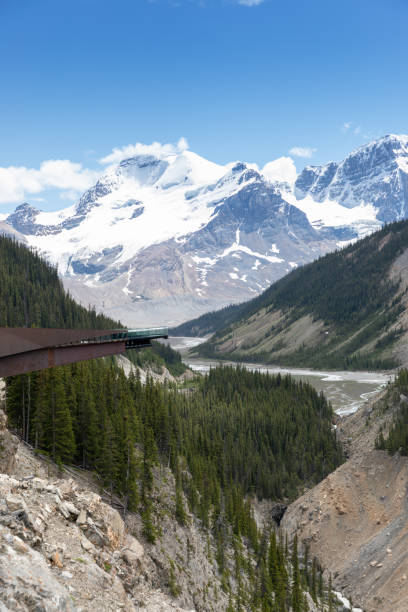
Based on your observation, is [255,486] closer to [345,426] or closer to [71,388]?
[345,426]

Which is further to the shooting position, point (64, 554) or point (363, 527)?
point (363, 527)

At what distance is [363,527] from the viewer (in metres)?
58.4

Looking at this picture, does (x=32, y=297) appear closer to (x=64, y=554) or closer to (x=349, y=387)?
(x=349, y=387)

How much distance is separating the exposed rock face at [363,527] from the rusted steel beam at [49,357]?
33.8m

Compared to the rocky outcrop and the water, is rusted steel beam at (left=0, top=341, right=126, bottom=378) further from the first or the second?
the water

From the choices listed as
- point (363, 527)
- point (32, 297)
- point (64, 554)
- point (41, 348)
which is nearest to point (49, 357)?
point (41, 348)

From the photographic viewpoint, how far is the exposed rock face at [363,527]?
156 ft

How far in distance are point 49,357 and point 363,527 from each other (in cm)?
4772

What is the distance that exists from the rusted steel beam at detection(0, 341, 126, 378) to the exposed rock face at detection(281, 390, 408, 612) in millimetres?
33833

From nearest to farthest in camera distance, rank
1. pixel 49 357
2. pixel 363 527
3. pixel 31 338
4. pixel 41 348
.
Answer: pixel 31 338, pixel 41 348, pixel 49 357, pixel 363 527

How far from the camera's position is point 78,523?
22.2 meters

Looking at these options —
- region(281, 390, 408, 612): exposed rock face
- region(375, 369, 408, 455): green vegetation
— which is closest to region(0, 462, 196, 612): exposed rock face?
region(281, 390, 408, 612): exposed rock face

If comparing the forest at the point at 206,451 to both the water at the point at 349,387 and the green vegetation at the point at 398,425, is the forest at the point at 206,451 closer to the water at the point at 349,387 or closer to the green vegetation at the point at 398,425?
the green vegetation at the point at 398,425

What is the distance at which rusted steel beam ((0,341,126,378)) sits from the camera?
24.0 meters
